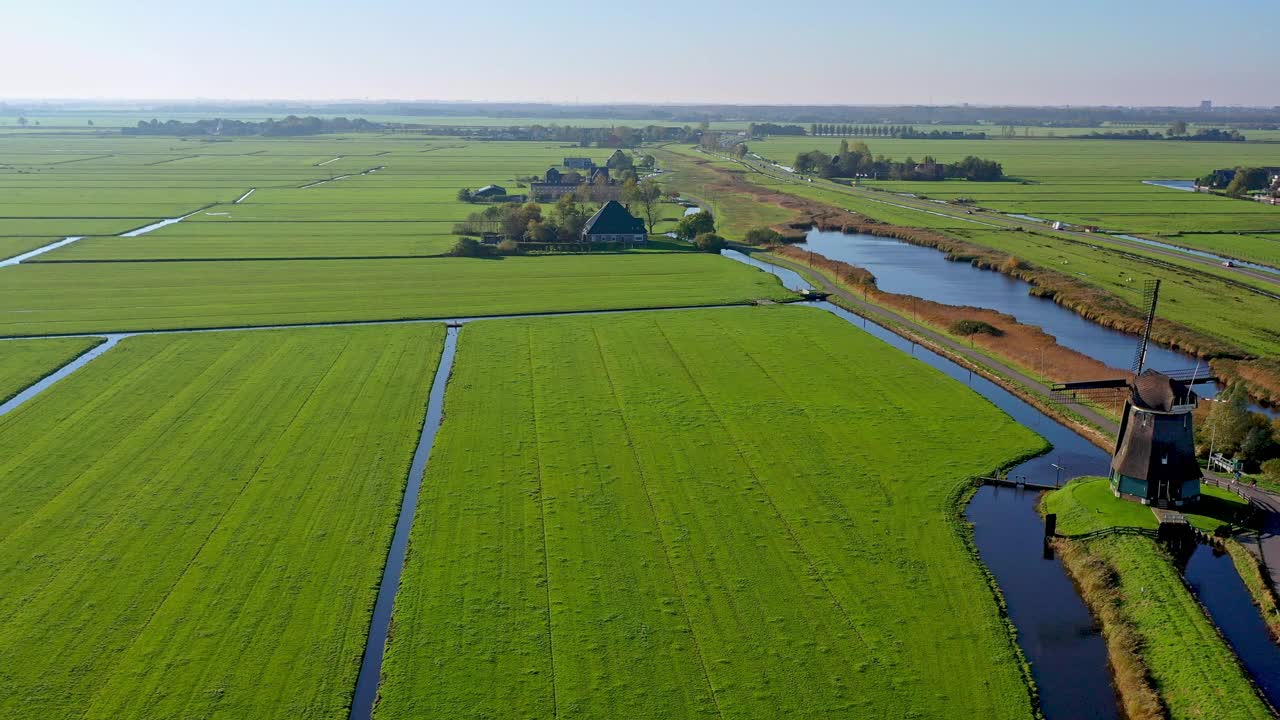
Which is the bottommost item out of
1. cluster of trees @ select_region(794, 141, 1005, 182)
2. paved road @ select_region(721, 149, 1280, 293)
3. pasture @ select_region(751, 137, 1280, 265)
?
paved road @ select_region(721, 149, 1280, 293)

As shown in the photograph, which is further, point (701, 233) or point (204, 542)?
point (701, 233)

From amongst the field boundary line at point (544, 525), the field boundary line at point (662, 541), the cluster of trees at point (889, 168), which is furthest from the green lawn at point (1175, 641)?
the cluster of trees at point (889, 168)

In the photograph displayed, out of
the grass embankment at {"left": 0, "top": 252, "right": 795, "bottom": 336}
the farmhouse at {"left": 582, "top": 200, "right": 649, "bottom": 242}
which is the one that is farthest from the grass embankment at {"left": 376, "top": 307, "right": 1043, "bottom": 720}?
Result: the farmhouse at {"left": 582, "top": 200, "right": 649, "bottom": 242}

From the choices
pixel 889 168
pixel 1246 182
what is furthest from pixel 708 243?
pixel 1246 182

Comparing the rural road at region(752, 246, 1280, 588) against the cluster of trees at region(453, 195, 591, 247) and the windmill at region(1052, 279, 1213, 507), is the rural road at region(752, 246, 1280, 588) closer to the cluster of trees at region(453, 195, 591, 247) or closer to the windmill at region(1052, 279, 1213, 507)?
the windmill at region(1052, 279, 1213, 507)

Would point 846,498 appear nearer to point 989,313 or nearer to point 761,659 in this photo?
point 761,659

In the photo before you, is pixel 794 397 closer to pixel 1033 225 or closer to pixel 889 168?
pixel 1033 225
